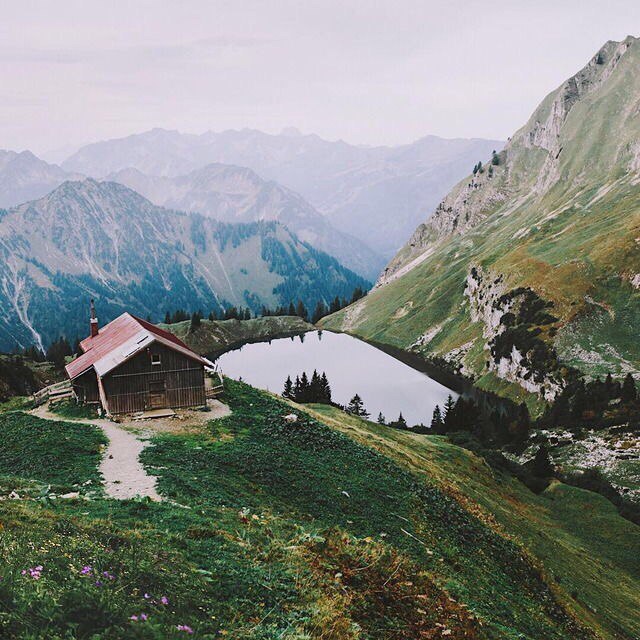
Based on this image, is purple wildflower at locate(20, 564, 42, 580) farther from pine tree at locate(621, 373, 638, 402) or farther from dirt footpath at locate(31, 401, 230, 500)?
pine tree at locate(621, 373, 638, 402)

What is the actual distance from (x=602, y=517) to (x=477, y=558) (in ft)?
128

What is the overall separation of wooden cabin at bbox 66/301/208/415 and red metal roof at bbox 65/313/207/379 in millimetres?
132

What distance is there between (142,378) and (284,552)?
30.8m

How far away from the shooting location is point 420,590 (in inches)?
747

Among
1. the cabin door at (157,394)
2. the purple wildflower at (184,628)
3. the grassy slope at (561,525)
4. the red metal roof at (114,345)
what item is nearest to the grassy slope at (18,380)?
the red metal roof at (114,345)

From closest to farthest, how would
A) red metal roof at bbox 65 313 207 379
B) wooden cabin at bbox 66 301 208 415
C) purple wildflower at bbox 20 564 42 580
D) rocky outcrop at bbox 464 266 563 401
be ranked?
purple wildflower at bbox 20 564 42 580
wooden cabin at bbox 66 301 208 415
red metal roof at bbox 65 313 207 379
rocky outcrop at bbox 464 266 563 401

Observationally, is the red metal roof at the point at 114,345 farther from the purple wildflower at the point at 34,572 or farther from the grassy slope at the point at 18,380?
the grassy slope at the point at 18,380

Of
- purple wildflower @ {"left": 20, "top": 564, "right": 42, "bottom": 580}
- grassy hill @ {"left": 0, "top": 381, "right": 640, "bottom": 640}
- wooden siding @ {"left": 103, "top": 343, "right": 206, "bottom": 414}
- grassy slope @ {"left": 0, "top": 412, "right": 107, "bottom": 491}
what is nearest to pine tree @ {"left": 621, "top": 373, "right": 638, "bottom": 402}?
grassy hill @ {"left": 0, "top": 381, "right": 640, "bottom": 640}

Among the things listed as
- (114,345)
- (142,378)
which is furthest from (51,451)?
(114,345)

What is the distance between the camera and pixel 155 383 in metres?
46.0

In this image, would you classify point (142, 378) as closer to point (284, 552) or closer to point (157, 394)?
point (157, 394)

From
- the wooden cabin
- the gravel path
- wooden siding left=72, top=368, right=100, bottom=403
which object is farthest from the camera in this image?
wooden siding left=72, top=368, right=100, bottom=403

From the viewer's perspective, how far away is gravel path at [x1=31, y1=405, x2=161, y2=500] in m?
25.2

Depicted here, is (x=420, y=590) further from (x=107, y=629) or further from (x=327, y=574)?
(x=107, y=629)
